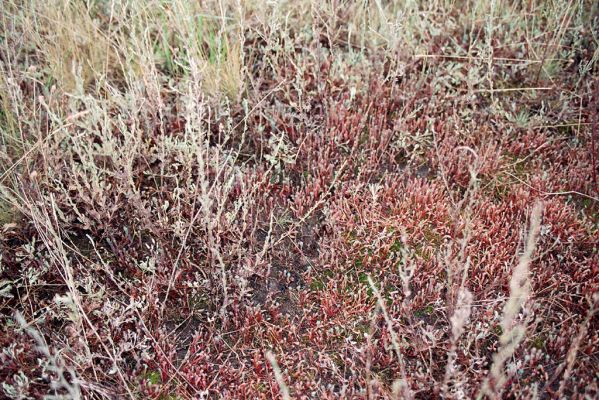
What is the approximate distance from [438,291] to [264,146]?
171cm

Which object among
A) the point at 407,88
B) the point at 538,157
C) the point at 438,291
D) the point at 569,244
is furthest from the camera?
the point at 407,88

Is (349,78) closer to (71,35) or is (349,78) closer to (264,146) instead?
(264,146)

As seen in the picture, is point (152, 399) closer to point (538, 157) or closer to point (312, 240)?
point (312, 240)

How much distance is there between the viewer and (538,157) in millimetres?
4141

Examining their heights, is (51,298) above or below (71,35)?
below

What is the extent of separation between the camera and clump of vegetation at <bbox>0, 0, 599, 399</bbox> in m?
2.99

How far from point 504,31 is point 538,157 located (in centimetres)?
155

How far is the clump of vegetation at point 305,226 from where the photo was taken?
9.82 ft

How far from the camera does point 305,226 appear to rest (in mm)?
3742

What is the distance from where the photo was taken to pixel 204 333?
3.28m

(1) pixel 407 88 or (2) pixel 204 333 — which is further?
(1) pixel 407 88

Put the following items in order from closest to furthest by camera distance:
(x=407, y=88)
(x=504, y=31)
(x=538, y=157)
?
(x=538, y=157) → (x=407, y=88) → (x=504, y=31)

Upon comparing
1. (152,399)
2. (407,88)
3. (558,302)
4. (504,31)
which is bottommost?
(152,399)

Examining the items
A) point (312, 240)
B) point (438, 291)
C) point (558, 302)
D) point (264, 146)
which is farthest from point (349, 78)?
point (558, 302)
